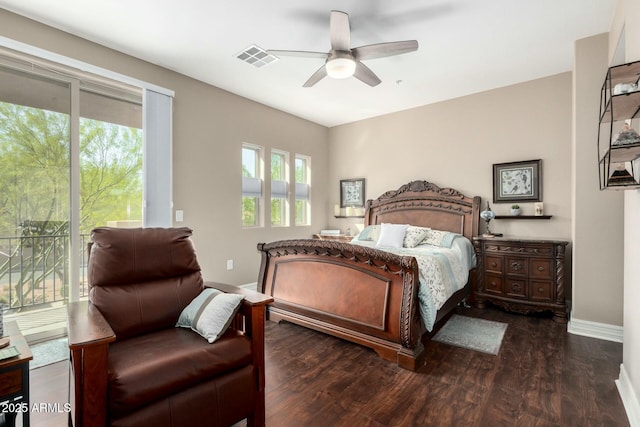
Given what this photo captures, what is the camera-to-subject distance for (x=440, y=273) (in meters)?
2.91

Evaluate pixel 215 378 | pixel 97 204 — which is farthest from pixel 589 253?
pixel 97 204

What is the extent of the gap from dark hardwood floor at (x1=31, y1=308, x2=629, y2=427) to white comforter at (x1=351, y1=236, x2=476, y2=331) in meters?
0.45

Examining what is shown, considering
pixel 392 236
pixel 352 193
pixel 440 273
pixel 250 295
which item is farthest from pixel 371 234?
pixel 250 295

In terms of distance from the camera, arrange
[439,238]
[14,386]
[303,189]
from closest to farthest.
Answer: [14,386]
[439,238]
[303,189]

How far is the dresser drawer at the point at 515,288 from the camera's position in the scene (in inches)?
143

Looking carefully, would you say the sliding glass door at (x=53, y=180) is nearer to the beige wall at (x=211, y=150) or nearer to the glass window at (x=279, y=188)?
the beige wall at (x=211, y=150)

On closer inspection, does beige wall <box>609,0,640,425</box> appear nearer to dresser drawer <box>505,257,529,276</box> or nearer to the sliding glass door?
dresser drawer <box>505,257,529,276</box>

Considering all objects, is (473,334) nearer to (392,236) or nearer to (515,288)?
(515,288)

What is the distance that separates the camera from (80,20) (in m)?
2.76

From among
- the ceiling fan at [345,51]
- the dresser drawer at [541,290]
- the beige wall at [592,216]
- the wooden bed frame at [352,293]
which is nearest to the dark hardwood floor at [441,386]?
the wooden bed frame at [352,293]

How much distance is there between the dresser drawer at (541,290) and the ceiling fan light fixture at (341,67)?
3.10m

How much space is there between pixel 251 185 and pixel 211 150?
83 centimetres

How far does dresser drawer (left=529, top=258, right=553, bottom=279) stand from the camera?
348 cm

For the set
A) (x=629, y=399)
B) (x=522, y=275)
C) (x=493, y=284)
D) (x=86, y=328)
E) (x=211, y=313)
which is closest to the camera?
(x=86, y=328)
